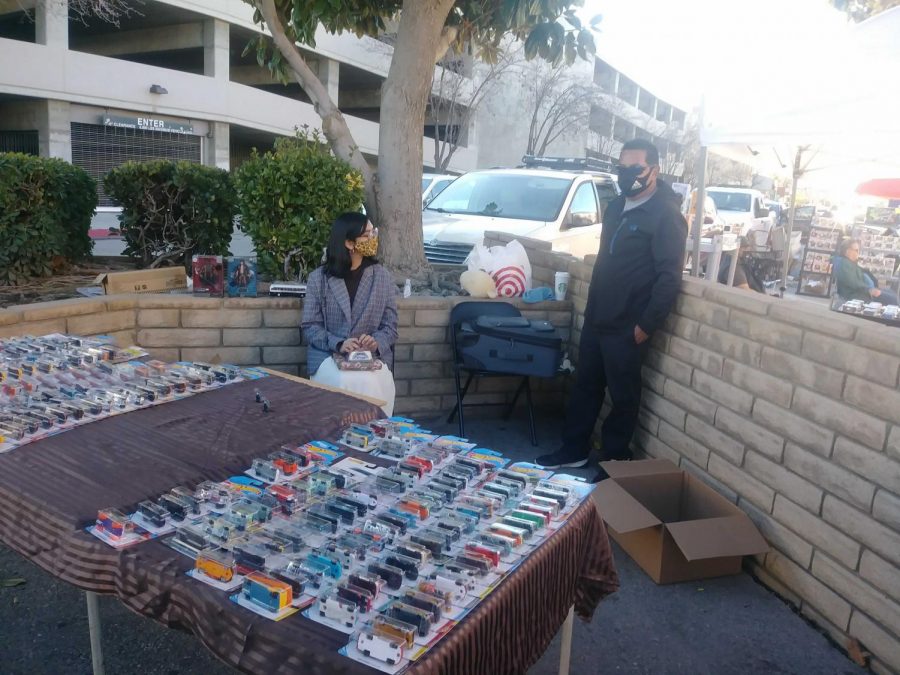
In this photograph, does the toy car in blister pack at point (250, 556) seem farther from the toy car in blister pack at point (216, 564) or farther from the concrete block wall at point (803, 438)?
the concrete block wall at point (803, 438)

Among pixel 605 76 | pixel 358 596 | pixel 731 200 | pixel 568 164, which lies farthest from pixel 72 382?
pixel 605 76

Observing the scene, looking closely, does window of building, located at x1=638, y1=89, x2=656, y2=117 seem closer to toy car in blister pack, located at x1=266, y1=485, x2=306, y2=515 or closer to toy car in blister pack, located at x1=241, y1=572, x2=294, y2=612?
toy car in blister pack, located at x1=266, y1=485, x2=306, y2=515

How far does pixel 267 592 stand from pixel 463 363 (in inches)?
146

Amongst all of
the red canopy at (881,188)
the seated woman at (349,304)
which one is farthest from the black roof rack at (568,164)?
the seated woman at (349,304)

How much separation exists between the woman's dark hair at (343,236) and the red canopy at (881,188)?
12230 mm

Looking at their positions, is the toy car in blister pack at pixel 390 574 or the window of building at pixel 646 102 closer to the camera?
the toy car in blister pack at pixel 390 574

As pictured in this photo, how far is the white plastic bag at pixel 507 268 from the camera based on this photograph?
610 cm

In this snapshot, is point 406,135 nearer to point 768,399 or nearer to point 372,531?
point 768,399

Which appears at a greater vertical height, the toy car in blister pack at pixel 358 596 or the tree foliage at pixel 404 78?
the tree foliage at pixel 404 78

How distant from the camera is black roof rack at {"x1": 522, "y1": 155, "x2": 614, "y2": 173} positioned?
36.3ft

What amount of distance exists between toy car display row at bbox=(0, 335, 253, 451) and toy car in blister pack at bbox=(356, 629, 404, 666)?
64.6 inches

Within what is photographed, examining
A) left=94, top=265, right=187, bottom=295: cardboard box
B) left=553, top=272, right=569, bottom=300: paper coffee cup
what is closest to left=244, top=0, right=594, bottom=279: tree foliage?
left=553, top=272, right=569, bottom=300: paper coffee cup

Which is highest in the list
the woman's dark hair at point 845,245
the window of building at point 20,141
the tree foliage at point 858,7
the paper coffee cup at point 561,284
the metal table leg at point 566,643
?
the tree foliage at point 858,7

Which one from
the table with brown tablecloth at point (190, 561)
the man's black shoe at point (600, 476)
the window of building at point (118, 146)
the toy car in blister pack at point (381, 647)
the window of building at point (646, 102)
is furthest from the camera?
the window of building at point (646, 102)
